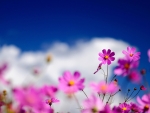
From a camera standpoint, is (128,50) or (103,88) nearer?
(103,88)

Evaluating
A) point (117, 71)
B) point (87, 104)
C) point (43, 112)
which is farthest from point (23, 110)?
point (117, 71)

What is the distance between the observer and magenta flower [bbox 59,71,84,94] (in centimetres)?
153

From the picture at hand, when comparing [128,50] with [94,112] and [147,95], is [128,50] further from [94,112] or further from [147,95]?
[94,112]

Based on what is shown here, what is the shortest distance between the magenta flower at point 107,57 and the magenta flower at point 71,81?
1.08 metres

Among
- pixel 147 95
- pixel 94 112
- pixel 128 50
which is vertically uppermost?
pixel 128 50

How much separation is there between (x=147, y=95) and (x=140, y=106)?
93 millimetres

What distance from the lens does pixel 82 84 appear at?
1.58 meters

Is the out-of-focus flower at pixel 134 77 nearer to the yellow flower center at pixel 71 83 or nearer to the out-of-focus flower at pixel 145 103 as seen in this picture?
the out-of-focus flower at pixel 145 103

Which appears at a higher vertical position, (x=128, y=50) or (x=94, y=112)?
(x=128, y=50)

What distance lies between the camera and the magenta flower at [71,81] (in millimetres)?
1533

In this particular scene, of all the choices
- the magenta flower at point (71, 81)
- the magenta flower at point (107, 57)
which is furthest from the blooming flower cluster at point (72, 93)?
the magenta flower at point (107, 57)

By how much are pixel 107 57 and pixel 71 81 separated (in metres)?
1.18

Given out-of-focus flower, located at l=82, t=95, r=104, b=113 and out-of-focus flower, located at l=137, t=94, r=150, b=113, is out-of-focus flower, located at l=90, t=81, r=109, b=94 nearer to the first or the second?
out-of-focus flower, located at l=82, t=95, r=104, b=113

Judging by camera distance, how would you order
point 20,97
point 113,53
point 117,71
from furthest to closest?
point 113,53, point 117,71, point 20,97
